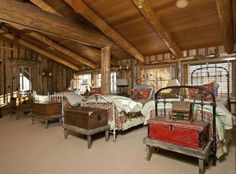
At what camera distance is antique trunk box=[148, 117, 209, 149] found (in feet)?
7.05

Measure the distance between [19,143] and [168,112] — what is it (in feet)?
9.66

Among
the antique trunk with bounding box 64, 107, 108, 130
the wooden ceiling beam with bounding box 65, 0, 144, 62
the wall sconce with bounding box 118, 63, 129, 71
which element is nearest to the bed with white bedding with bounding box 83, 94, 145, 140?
the antique trunk with bounding box 64, 107, 108, 130

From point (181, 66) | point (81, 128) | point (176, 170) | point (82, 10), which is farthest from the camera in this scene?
point (181, 66)

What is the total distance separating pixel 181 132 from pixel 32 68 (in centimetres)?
852

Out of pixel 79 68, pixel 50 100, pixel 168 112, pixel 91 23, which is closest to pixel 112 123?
pixel 168 112

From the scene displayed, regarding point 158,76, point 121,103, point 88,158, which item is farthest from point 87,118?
point 158,76

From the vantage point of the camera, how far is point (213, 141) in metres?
2.32

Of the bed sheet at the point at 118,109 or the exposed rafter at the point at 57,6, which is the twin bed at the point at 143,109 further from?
the exposed rafter at the point at 57,6

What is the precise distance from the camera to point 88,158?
272 centimetres

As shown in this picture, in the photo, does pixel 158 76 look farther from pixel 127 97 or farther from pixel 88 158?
pixel 88 158

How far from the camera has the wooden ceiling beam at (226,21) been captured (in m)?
3.54

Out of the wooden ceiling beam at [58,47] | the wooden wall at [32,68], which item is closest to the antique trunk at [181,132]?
the wooden ceiling beam at [58,47]

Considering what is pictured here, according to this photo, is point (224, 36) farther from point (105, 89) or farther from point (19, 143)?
point (19, 143)

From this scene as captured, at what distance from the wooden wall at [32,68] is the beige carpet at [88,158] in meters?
4.93
